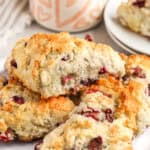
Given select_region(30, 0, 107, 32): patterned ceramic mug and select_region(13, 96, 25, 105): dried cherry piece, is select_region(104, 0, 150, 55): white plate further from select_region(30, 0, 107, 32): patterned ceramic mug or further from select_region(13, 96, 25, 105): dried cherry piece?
select_region(13, 96, 25, 105): dried cherry piece

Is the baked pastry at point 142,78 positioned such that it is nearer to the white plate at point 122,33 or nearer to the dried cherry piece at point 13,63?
the white plate at point 122,33

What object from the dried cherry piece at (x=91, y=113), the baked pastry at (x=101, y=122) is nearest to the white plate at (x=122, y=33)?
the baked pastry at (x=101, y=122)

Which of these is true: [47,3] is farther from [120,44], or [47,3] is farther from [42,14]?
[120,44]

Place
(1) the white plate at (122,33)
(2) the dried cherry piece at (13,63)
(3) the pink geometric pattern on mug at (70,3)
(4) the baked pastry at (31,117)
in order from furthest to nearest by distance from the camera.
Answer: (3) the pink geometric pattern on mug at (70,3)
(1) the white plate at (122,33)
(2) the dried cherry piece at (13,63)
(4) the baked pastry at (31,117)

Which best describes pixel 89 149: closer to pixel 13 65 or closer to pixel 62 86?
pixel 62 86

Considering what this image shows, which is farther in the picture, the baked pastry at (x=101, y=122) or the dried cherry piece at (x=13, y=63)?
the dried cherry piece at (x=13, y=63)

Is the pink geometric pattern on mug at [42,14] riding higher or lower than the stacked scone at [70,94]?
lower

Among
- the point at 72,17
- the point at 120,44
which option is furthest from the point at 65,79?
the point at 72,17
